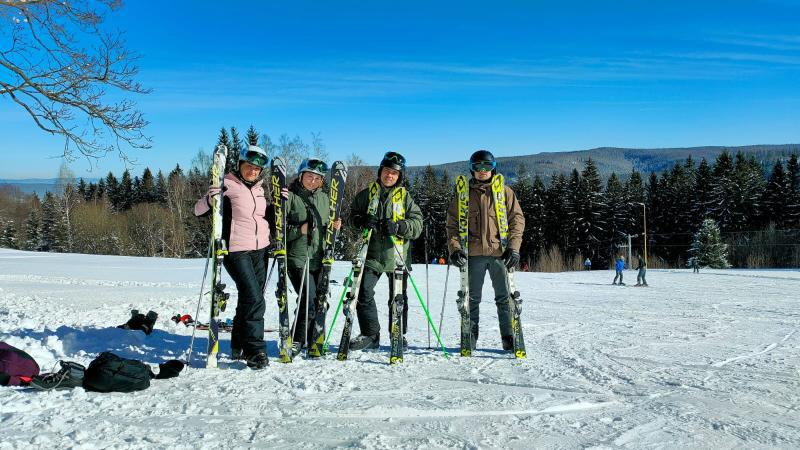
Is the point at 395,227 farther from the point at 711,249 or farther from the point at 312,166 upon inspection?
the point at 711,249

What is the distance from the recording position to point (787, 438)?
3.32 metres

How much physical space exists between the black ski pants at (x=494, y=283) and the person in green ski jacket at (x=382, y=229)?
73cm

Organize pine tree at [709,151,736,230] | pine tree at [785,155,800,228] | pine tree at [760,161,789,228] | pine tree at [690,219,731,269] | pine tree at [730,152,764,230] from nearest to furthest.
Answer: pine tree at [690,219,731,269] → pine tree at [785,155,800,228] → pine tree at [760,161,789,228] → pine tree at [730,152,764,230] → pine tree at [709,151,736,230]

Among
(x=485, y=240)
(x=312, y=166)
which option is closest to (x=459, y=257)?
(x=485, y=240)

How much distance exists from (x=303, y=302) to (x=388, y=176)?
68.6 inches

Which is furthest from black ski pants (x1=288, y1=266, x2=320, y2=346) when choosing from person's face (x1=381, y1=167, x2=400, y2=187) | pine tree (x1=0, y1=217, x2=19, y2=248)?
pine tree (x1=0, y1=217, x2=19, y2=248)

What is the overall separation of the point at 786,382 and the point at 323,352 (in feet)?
14.4

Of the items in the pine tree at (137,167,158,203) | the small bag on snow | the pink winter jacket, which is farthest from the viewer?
the pine tree at (137,167,158,203)

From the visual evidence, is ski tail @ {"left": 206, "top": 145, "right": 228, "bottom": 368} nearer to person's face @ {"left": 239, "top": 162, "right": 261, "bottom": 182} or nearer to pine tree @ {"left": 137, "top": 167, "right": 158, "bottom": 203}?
person's face @ {"left": 239, "top": 162, "right": 261, "bottom": 182}

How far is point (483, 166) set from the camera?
6074mm

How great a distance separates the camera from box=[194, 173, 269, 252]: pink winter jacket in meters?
5.46

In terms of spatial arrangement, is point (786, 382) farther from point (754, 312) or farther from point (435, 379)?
point (754, 312)

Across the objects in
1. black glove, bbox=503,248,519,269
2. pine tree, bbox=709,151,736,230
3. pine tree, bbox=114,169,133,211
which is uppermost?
pine tree, bbox=114,169,133,211

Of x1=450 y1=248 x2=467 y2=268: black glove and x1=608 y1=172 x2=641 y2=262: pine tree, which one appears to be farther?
x1=608 y1=172 x2=641 y2=262: pine tree
